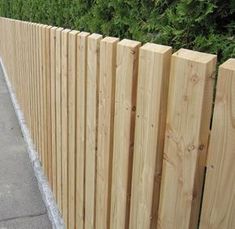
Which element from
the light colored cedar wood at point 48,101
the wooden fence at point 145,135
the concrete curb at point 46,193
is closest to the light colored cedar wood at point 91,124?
the wooden fence at point 145,135

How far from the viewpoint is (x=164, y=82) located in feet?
4.64

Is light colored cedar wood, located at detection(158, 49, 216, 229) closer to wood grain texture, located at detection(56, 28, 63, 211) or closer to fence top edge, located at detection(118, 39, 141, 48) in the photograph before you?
fence top edge, located at detection(118, 39, 141, 48)

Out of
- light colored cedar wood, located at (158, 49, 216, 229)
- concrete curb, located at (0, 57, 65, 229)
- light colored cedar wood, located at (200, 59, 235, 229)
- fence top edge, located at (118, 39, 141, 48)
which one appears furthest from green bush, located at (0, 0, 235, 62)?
concrete curb, located at (0, 57, 65, 229)

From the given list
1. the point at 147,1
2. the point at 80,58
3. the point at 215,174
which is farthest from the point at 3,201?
the point at 215,174

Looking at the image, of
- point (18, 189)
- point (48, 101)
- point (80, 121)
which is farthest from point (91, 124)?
point (18, 189)

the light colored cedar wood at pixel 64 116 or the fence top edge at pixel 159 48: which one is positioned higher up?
the fence top edge at pixel 159 48

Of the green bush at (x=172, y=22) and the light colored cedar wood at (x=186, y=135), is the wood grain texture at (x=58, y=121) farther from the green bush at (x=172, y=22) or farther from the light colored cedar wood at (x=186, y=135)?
the light colored cedar wood at (x=186, y=135)

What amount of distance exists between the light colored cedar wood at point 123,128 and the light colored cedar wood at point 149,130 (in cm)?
6

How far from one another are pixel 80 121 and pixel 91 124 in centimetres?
25

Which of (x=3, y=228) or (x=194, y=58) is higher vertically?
(x=194, y=58)

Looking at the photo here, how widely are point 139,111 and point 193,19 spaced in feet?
1.91

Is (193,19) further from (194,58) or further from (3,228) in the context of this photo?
(3,228)

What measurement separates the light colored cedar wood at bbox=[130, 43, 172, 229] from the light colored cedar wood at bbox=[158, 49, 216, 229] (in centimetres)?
4

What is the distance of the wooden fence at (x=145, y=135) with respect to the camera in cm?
122
